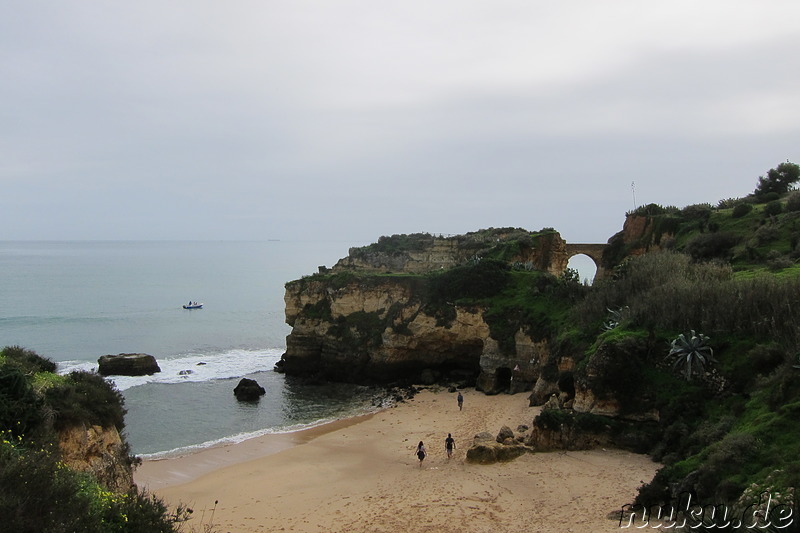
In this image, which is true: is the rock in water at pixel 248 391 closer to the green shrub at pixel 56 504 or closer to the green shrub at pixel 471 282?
the green shrub at pixel 471 282

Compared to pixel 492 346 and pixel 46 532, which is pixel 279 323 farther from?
pixel 46 532

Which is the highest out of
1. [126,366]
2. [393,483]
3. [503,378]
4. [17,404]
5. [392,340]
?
[17,404]

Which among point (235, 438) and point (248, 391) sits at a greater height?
point (248, 391)

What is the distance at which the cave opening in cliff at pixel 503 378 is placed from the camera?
32941 mm

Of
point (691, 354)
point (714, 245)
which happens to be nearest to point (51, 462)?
point (691, 354)

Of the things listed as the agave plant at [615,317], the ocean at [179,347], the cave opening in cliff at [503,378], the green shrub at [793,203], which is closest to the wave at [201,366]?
the ocean at [179,347]

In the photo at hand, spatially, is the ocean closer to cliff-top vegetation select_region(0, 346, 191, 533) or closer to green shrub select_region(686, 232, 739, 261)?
cliff-top vegetation select_region(0, 346, 191, 533)

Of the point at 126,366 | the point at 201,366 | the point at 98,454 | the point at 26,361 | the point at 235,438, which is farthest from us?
the point at 201,366

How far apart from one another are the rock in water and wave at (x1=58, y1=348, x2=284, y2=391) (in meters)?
5.86

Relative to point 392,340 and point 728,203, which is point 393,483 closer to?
point 392,340

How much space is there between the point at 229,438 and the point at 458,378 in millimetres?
15261

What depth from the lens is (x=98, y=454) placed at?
1300 centimetres

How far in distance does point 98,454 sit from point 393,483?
10.1 metres

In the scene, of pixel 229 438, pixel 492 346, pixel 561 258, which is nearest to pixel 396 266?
pixel 561 258
